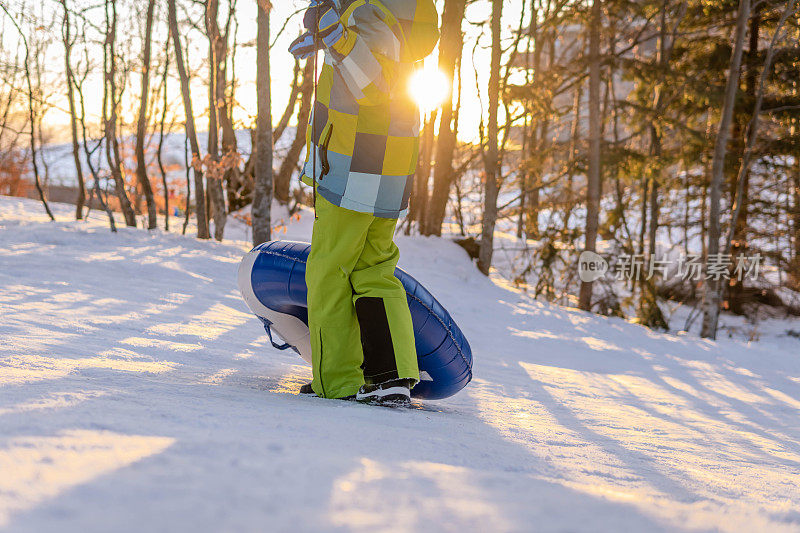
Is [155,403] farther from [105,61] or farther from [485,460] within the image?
[105,61]

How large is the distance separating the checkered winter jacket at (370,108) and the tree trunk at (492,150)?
609cm

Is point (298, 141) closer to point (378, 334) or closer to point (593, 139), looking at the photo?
point (593, 139)

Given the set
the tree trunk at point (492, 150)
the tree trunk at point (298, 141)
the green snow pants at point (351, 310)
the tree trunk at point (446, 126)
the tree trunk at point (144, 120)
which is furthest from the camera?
the tree trunk at point (298, 141)

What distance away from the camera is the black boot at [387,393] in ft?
6.64

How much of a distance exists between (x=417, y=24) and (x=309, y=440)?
151cm

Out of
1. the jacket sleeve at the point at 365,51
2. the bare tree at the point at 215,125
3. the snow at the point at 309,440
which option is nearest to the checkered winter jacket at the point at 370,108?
the jacket sleeve at the point at 365,51

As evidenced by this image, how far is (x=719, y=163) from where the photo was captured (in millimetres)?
8000

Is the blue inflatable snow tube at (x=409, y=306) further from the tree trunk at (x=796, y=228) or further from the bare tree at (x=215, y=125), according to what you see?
the tree trunk at (x=796, y=228)

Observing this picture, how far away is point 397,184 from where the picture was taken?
7.03 feet

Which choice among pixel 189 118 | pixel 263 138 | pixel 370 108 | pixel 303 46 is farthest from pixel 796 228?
pixel 303 46

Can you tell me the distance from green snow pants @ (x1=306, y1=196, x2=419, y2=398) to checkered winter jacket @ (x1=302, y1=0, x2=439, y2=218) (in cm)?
10

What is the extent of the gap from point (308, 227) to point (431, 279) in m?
4.48

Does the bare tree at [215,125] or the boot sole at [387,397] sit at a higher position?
the bare tree at [215,125]

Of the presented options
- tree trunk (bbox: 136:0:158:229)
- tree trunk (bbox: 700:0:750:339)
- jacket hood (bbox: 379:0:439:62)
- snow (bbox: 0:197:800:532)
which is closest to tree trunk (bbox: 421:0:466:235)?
tree trunk (bbox: 700:0:750:339)
